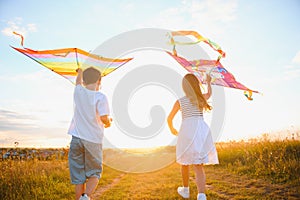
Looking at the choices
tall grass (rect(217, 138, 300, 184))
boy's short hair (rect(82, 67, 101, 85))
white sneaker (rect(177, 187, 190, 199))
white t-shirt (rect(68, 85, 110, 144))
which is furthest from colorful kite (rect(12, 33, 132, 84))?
tall grass (rect(217, 138, 300, 184))

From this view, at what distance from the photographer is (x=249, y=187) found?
561cm

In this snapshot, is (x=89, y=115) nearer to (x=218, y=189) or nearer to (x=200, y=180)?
(x=200, y=180)

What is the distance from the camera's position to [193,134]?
456cm

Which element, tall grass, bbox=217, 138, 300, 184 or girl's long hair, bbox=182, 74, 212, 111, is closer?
girl's long hair, bbox=182, 74, 212, 111

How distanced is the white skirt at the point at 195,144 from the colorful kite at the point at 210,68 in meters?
1.66

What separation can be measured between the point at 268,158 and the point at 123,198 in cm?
478

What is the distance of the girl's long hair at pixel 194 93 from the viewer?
467 cm

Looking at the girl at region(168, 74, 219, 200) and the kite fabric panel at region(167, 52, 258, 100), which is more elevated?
the kite fabric panel at region(167, 52, 258, 100)

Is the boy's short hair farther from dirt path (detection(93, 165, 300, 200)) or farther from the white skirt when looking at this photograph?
dirt path (detection(93, 165, 300, 200))

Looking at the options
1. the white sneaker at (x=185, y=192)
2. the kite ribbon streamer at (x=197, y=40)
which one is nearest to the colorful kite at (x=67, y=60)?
the kite ribbon streamer at (x=197, y=40)

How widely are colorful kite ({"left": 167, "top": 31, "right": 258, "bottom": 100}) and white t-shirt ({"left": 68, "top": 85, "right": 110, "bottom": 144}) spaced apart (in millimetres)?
2873

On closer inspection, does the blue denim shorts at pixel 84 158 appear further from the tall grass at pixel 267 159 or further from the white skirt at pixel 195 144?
the tall grass at pixel 267 159

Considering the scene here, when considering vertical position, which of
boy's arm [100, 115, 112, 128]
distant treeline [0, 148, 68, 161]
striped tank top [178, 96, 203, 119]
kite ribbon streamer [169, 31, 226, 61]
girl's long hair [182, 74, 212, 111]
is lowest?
distant treeline [0, 148, 68, 161]

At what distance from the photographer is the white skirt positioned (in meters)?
4.48
